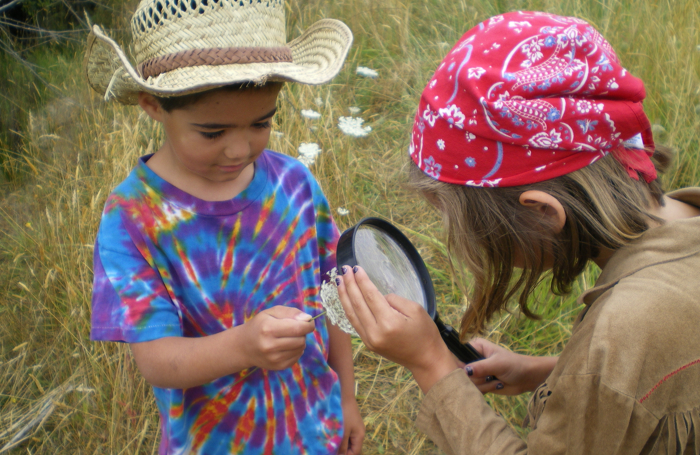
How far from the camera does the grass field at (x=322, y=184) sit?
250 cm

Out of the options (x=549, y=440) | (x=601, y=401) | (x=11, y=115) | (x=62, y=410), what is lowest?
(x=62, y=410)

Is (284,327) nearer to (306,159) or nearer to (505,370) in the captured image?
(505,370)

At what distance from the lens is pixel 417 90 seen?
4301 mm

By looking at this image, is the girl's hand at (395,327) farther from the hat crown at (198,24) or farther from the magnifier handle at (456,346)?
the hat crown at (198,24)

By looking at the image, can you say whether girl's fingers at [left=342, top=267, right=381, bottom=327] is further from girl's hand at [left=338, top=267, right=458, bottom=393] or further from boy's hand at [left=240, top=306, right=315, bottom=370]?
boy's hand at [left=240, top=306, right=315, bottom=370]

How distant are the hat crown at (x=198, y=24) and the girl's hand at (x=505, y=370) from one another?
4.03 feet

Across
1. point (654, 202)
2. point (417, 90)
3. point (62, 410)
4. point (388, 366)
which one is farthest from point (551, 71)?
point (417, 90)

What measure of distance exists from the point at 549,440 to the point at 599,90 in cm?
83

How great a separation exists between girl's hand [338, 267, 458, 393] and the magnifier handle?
0.09 metres

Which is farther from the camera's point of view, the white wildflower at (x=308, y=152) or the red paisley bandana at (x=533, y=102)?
the white wildflower at (x=308, y=152)

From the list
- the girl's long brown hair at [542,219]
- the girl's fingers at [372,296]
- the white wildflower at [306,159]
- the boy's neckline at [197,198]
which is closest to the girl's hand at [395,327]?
the girl's fingers at [372,296]

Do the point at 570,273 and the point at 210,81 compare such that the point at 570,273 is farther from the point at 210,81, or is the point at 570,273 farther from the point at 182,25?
the point at 182,25

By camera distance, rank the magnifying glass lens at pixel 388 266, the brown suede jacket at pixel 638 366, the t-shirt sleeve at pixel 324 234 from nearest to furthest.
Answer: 1. the brown suede jacket at pixel 638 366
2. the magnifying glass lens at pixel 388 266
3. the t-shirt sleeve at pixel 324 234

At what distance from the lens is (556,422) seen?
1.21 meters
